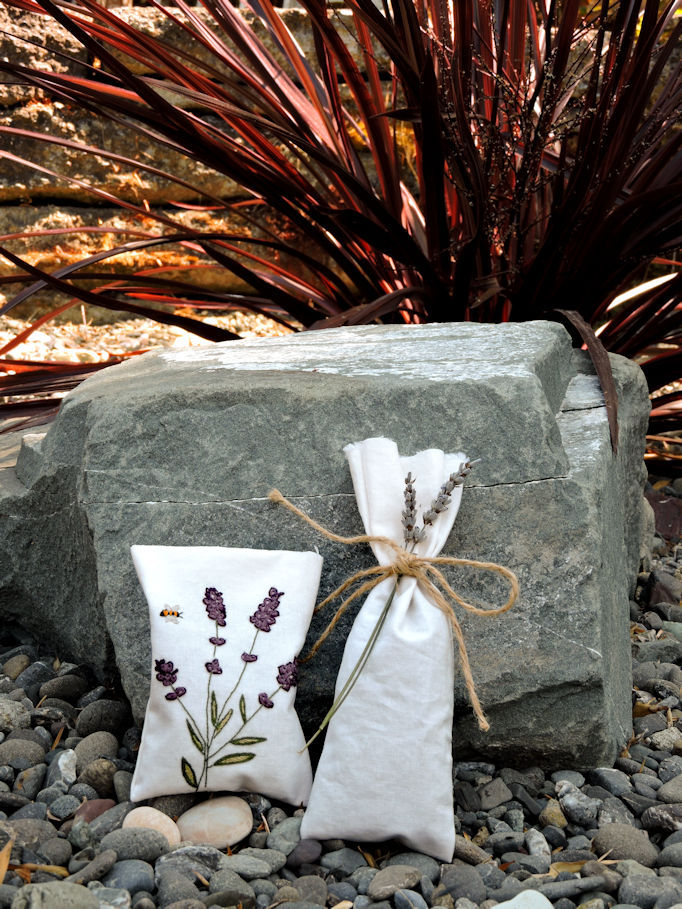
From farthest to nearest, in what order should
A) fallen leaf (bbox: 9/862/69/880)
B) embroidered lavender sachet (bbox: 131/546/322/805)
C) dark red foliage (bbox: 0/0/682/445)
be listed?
dark red foliage (bbox: 0/0/682/445)
embroidered lavender sachet (bbox: 131/546/322/805)
fallen leaf (bbox: 9/862/69/880)

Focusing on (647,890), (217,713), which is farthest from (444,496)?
(647,890)

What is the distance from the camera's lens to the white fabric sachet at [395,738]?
0.97m

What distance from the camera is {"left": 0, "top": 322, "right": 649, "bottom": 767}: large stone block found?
109cm

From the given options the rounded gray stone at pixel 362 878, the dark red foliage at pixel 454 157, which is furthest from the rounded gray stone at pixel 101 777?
the dark red foliage at pixel 454 157

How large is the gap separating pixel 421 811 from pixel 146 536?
464mm

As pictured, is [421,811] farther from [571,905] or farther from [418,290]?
[418,290]

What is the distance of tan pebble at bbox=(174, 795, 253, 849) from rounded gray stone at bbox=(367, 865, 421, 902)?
0.16 m

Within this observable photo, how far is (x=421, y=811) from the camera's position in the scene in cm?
97

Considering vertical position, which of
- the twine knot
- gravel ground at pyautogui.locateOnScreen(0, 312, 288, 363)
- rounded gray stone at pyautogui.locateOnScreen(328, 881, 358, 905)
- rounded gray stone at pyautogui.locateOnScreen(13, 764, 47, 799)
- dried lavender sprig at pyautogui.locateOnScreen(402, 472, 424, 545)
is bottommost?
rounded gray stone at pyautogui.locateOnScreen(328, 881, 358, 905)

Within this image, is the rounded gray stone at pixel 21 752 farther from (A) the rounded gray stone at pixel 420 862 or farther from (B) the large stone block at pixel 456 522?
(A) the rounded gray stone at pixel 420 862

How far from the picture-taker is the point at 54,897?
0.83 metres

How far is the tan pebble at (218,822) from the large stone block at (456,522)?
5.8 inches

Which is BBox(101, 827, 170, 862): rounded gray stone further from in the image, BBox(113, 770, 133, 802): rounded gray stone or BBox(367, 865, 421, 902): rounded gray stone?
BBox(367, 865, 421, 902): rounded gray stone

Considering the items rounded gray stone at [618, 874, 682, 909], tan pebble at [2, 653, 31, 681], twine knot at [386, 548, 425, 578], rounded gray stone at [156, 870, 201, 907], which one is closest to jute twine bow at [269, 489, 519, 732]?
twine knot at [386, 548, 425, 578]
